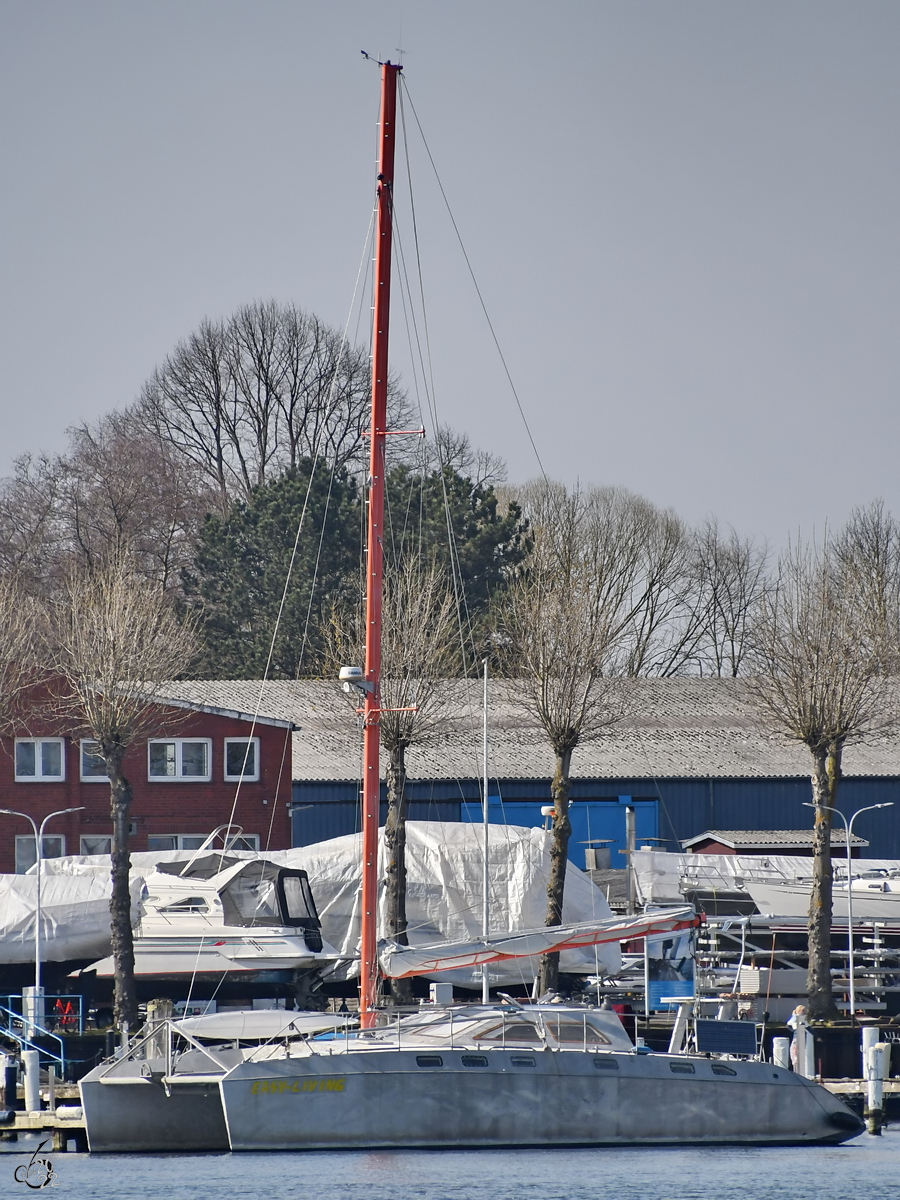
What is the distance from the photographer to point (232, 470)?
281 feet

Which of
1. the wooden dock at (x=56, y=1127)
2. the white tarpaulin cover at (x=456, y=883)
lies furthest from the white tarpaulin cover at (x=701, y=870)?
the wooden dock at (x=56, y=1127)

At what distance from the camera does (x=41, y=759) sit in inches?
2154

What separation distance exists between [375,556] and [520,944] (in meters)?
7.25

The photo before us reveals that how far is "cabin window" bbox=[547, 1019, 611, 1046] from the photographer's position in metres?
27.2

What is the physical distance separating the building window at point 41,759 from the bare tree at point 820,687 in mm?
23948

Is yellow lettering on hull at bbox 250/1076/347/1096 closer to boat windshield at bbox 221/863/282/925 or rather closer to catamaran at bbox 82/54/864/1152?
catamaran at bbox 82/54/864/1152

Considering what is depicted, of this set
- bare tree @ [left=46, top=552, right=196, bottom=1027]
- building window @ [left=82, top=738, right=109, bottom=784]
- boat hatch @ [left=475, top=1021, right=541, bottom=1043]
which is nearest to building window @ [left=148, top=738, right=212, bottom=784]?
building window @ [left=82, top=738, right=109, bottom=784]

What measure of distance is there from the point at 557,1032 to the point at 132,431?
6377cm

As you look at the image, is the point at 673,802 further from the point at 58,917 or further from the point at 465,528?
the point at 58,917

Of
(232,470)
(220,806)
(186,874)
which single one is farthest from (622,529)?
(186,874)

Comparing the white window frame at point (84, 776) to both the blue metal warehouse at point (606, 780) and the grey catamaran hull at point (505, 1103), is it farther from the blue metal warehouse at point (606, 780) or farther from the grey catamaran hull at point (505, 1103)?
the grey catamaran hull at point (505, 1103)

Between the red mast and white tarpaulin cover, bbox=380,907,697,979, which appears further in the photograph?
white tarpaulin cover, bbox=380,907,697,979

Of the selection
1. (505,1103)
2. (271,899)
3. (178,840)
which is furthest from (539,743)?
(505,1103)

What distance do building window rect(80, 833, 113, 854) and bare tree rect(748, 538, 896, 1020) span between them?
23.1 meters
